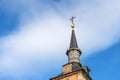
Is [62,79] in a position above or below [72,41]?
below

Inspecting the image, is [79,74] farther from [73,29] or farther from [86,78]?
[73,29]

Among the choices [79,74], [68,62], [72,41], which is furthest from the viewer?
[72,41]

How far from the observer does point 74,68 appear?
48.6 m

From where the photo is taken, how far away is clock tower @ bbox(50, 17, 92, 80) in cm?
4719

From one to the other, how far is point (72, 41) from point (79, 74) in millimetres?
7720

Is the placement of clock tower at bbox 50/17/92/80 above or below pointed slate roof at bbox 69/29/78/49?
below

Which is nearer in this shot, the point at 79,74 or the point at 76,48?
the point at 79,74

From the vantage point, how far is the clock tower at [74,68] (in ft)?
155

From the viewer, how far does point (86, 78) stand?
48219 mm

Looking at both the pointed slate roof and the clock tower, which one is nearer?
the clock tower

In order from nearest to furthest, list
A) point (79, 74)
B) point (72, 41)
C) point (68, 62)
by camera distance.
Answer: point (79, 74) < point (68, 62) < point (72, 41)

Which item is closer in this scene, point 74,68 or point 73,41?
point 74,68

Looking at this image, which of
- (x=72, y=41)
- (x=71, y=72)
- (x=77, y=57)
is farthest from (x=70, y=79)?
(x=72, y=41)

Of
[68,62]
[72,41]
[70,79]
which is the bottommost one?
[70,79]
